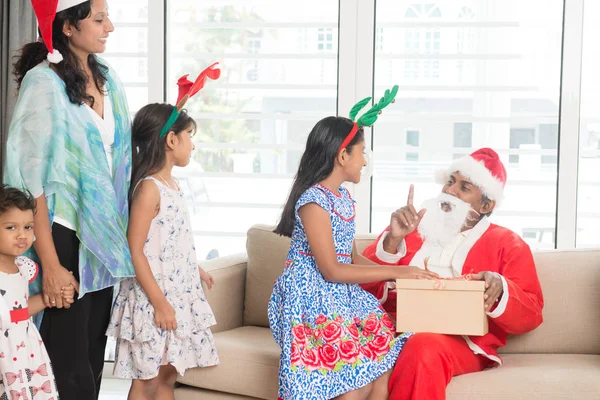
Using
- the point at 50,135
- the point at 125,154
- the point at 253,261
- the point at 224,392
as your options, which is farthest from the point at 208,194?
the point at 50,135

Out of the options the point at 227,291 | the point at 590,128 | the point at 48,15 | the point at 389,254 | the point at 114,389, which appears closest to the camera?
the point at 48,15

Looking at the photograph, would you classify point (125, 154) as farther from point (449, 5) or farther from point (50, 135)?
point (449, 5)

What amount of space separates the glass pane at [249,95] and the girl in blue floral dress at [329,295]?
3.49 ft

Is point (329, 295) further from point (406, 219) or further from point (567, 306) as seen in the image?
point (567, 306)

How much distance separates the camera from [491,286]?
248 cm

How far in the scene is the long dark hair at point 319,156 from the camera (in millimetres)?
2514

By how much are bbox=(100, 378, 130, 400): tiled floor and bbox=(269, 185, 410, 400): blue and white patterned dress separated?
1246 millimetres

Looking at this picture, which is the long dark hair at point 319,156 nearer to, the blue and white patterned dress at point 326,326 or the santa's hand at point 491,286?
the blue and white patterned dress at point 326,326

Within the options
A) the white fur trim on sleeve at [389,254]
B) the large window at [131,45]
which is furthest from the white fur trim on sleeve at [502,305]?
the large window at [131,45]

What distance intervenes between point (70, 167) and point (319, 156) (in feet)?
2.73

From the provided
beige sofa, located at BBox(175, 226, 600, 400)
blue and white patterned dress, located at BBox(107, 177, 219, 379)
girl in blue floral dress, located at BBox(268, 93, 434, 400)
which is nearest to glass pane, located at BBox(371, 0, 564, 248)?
beige sofa, located at BBox(175, 226, 600, 400)

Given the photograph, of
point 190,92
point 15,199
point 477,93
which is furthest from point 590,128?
point 15,199

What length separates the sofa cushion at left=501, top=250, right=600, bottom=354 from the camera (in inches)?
108

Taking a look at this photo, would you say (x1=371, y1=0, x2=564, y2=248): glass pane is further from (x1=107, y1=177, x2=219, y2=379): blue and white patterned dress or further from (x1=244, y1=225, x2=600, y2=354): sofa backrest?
(x1=107, y1=177, x2=219, y2=379): blue and white patterned dress
